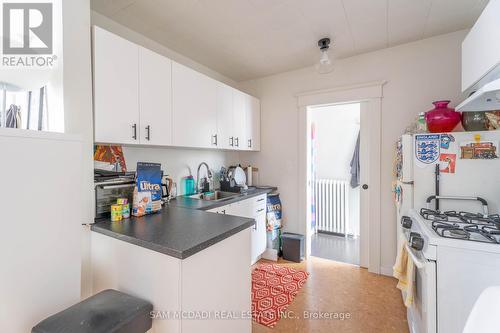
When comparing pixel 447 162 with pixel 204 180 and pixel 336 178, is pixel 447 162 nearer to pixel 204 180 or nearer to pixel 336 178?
pixel 336 178

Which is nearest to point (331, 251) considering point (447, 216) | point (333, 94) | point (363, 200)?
point (363, 200)

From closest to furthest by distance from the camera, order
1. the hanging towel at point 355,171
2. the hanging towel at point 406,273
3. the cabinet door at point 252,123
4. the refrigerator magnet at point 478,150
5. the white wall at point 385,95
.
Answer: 1. the hanging towel at point 406,273
2. the refrigerator magnet at point 478,150
3. the white wall at point 385,95
4. the cabinet door at point 252,123
5. the hanging towel at point 355,171

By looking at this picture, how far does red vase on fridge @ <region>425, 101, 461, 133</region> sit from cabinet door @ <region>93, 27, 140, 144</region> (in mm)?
2269

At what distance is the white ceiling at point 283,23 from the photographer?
5.46 feet

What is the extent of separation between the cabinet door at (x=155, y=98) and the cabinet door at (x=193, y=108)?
64 millimetres

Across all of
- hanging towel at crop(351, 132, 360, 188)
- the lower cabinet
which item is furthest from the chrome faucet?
hanging towel at crop(351, 132, 360, 188)

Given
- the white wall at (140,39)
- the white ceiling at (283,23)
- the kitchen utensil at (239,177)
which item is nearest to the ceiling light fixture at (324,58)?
the white ceiling at (283,23)

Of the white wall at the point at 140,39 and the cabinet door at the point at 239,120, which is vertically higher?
the white wall at the point at 140,39

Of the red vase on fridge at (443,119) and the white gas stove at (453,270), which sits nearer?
the white gas stove at (453,270)

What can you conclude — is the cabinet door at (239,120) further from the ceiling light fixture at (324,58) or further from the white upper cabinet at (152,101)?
the ceiling light fixture at (324,58)

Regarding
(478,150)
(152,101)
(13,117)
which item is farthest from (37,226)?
(478,150)

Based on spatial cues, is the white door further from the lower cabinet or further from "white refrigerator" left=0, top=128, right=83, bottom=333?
"white refrigerator" left=0, top=128, right=83, bottom=333

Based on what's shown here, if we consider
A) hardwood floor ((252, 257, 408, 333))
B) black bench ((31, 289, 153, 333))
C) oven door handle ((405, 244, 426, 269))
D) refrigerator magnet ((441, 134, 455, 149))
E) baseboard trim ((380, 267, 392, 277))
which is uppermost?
refrigerator magnet ((441, 134, 455, 149))

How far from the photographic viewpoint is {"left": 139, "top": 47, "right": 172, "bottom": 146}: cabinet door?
162cm
